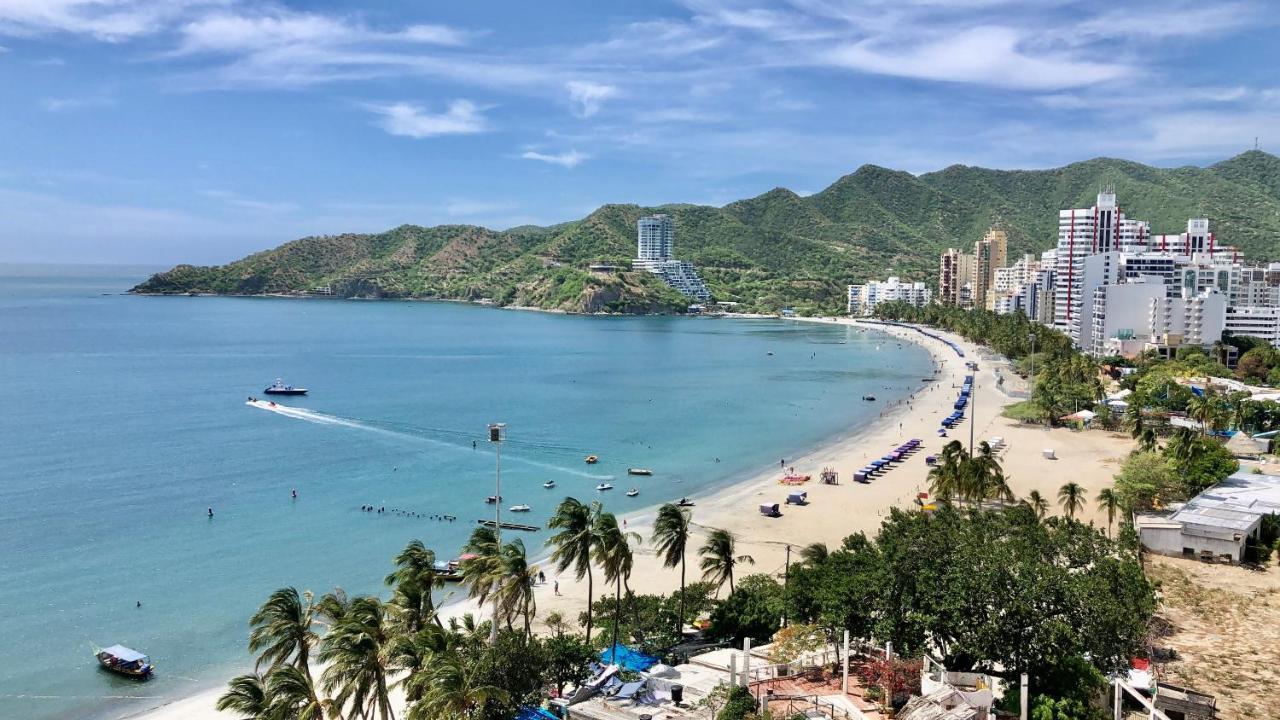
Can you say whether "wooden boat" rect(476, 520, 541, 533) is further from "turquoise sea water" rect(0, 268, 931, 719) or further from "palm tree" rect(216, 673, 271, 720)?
"palm tree" rect(216, 673, 271, 720)

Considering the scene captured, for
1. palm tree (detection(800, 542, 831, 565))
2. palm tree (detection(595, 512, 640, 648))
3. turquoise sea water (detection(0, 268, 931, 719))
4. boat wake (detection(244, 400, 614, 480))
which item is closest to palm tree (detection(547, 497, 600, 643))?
palm tree (detection(595, 512, 640, 648))

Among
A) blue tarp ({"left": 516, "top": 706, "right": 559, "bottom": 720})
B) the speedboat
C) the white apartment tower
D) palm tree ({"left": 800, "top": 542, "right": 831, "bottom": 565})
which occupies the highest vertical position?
the white apartment tower

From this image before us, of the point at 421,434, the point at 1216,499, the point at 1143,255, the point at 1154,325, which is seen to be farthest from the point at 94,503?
the point at 1143,255

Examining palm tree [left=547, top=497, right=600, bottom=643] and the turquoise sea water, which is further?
the turquoise sea water

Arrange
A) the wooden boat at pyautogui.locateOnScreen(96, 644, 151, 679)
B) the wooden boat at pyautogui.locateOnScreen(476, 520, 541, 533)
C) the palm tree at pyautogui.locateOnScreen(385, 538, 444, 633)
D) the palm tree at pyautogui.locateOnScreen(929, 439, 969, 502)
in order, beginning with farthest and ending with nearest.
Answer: the wooden boat at pyautogui.locateOnScreen(476, 520, 541, 533) → the palm tree at pyautogui.locateOnScreen(929, 439, 969, 502) → the wooden boat at pyautogui.locateOnScreen(96, 644, 151, 679) → the palm tree at pyautogui.locateOnScreen(385, 538, 444, 633)

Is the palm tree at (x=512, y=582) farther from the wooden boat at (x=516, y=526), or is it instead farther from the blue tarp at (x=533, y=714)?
the wooden boat at (x=516, y=526)

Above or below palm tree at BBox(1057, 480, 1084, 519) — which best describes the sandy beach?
below

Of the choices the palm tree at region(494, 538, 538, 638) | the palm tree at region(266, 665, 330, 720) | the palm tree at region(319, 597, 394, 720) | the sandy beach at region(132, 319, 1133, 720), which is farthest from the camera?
the sandy beach at region(132, 319, 1133, 720)
